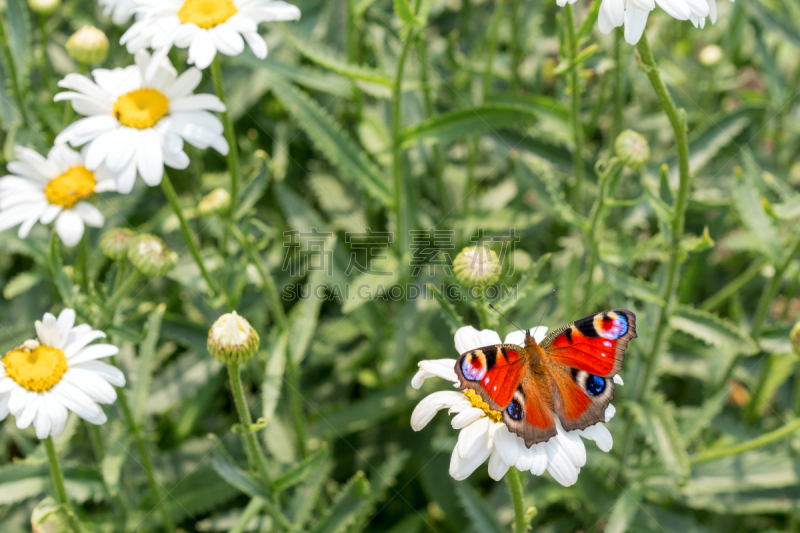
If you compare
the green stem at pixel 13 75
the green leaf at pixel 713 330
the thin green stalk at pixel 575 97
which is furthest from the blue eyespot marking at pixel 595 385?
the green stem at pixel 13 75

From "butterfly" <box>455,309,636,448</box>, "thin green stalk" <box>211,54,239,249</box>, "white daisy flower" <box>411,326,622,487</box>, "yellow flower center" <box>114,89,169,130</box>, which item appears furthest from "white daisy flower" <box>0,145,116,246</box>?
"butterfly" <box>455,309,636,448</box>

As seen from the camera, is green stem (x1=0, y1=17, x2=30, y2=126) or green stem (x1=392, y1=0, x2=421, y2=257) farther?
green stem (x1=0, y1=17, x2=30, y2=126)

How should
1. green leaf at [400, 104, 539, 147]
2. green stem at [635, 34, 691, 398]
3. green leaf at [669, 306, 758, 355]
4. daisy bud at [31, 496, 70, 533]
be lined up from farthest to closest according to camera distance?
green leaf at [400, 104, 539, 147] < green leaf at [669, 306, 758, 355] < daisy bud at [31, 496, 70, 533] < green stem at [635, 34, 691, 398]

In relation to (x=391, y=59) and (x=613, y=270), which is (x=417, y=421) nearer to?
(x=613, y=270)

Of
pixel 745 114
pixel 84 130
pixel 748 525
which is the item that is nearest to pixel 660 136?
pixel 745 114

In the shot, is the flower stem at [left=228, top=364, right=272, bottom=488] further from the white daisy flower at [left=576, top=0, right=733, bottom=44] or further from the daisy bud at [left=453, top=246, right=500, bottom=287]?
the white daisy flower at [left=576, top=0, right=733, bottom=44]
